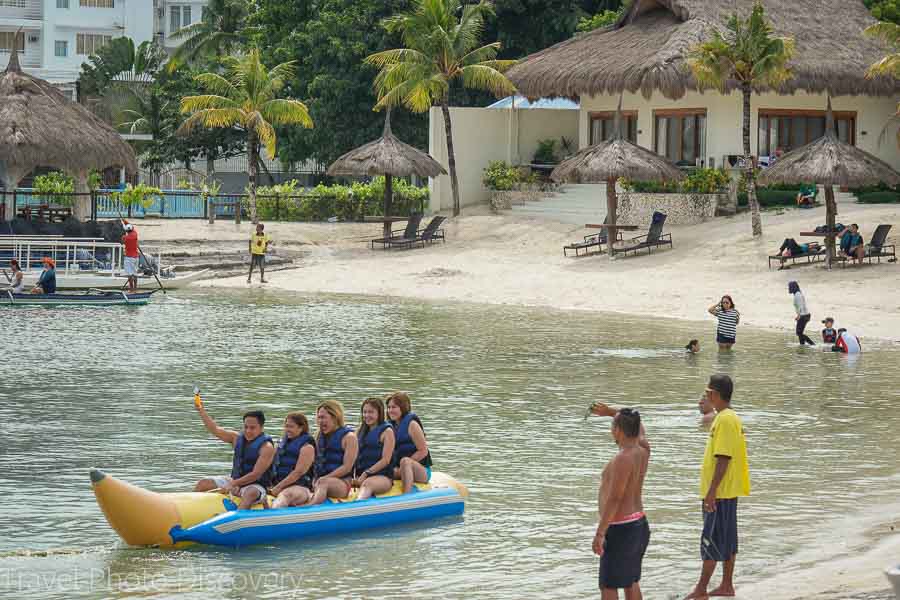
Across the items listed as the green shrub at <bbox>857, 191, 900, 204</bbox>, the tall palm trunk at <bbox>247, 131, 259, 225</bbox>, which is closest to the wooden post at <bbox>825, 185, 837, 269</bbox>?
the green shrub at <bbox>857, 191, 900, 204</bbox>

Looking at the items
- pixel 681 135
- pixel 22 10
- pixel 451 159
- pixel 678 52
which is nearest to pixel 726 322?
pixel 678 52

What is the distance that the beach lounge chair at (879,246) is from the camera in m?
30.5

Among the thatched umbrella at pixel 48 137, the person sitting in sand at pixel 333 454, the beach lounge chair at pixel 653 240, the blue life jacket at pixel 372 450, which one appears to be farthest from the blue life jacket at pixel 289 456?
the thatched umbrella at pixel 48 137

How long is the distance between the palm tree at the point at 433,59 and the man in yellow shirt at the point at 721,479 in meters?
32.6

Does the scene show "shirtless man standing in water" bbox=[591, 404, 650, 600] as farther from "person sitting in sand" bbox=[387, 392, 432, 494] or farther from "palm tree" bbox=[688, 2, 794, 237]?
"palm tree" bbox=[688, 2, 794, 237]

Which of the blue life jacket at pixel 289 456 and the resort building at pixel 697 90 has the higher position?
the resort building at pixel 697 90

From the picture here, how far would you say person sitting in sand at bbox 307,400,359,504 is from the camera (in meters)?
11.8

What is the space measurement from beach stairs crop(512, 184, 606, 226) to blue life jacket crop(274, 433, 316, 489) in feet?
94.2

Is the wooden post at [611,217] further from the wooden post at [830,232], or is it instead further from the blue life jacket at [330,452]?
the blue life jacket at [330,452]

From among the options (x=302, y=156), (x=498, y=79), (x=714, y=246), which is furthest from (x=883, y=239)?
(x=302, y=156)

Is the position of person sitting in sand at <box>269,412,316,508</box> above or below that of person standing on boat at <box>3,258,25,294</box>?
below

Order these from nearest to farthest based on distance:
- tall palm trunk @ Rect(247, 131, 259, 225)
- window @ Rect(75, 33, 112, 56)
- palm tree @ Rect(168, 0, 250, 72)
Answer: tall palm trunk @ Rect(247, 131, 259, 225) → palm tree @ Rect(168, 0, 250, 72) → window @ Rect(75, 33, 112, 56)

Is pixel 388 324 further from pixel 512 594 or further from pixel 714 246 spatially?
pixel 512 594

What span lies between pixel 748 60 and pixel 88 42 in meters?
39.7
